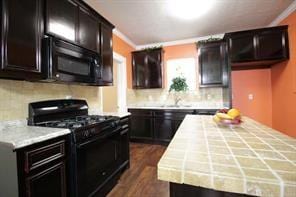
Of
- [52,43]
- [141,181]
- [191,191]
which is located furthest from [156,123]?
[191,191]

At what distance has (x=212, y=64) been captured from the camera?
365 cm

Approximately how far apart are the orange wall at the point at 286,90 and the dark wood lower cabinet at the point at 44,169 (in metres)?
3.63

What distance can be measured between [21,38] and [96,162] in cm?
141

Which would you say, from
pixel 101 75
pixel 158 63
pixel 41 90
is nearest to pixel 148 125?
pixel 158 63

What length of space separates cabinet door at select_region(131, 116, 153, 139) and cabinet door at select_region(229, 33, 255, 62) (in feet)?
7.70

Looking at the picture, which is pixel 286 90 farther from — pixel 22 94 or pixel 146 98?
pixel 22 94

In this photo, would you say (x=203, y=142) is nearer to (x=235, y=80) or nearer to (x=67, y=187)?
(x=67, y=187)

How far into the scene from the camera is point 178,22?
3166mm

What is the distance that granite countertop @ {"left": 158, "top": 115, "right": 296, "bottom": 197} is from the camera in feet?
1.67

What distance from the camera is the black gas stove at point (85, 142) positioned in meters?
1.51

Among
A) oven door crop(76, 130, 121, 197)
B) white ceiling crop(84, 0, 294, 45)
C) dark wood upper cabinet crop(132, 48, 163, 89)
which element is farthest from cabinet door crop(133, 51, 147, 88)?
oven door crop(76, 130, 121, 197)

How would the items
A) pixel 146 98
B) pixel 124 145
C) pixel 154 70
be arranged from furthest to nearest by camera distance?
pixel 146 98, pixel 154 70, pixel 124 145

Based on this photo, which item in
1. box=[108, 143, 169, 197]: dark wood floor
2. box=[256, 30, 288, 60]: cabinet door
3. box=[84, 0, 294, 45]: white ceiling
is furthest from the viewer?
box=[256, 30, 288, 60]: cabinet door

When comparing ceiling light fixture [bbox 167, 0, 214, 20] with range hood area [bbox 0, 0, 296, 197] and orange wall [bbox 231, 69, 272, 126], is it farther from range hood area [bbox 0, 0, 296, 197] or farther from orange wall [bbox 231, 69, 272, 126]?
orange wall [bbox 231, 69, 272, 126]
